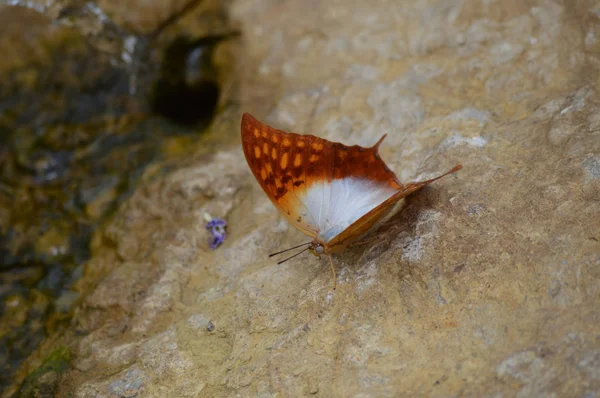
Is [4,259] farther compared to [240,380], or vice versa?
[4,259]

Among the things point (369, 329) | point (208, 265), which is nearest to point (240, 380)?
point (369, 329)

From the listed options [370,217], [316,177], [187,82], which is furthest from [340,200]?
[187,82]

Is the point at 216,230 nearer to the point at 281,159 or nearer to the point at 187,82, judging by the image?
the point at 281,159

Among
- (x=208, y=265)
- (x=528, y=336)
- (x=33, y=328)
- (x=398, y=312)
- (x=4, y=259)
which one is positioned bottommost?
(x=528, y=336)

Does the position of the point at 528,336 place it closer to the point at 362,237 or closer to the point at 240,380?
the point at 362,237

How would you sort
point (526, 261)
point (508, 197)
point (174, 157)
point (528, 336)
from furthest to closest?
1. point (174, 157)
2. point (508, 197)
3. point (526, 261)
4. point (528, 336)

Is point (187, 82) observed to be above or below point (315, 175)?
above

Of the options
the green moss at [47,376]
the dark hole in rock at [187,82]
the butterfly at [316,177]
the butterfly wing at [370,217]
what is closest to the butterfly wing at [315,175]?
the butterfly at [316,177]
